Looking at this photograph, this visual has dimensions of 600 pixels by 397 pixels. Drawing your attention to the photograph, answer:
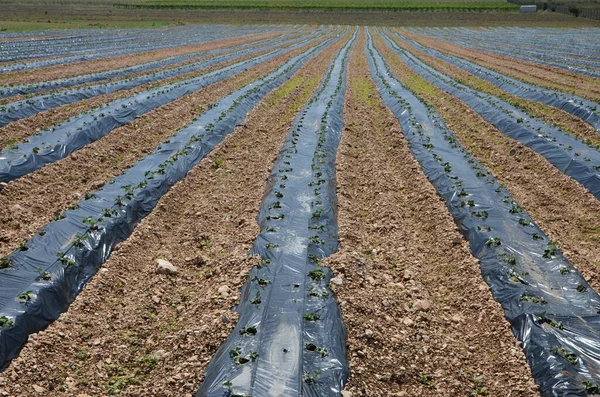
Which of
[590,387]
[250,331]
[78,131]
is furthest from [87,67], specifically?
[590,387]

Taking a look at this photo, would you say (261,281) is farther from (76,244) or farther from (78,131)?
(78,131)

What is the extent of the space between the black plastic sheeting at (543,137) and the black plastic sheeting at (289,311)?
6.50m

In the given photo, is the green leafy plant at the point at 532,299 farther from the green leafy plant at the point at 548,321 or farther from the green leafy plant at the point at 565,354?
the green leafy plant at the point at 565,354

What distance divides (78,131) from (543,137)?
14.4 m

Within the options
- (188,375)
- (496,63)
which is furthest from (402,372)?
(496,63)

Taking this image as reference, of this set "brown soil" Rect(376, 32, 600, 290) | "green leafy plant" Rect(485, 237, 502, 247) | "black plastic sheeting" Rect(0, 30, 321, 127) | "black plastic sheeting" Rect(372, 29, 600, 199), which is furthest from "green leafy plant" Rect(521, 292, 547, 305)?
"black plastic sheeting" Rect(0, 30, 321, 127)

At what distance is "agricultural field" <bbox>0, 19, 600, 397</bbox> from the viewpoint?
5.78 m

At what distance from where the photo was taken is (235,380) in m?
5.12

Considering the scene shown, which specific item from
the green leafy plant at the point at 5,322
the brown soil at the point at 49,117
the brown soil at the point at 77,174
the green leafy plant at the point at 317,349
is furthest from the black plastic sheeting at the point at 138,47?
the green leafy plant at the point at 317,349

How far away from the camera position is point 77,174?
1171 centimetres

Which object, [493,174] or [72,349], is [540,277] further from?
[72,349]

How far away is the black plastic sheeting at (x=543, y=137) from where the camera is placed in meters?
11.9

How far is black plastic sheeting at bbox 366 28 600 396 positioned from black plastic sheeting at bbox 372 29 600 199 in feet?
7.78

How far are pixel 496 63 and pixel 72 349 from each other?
3275cm
